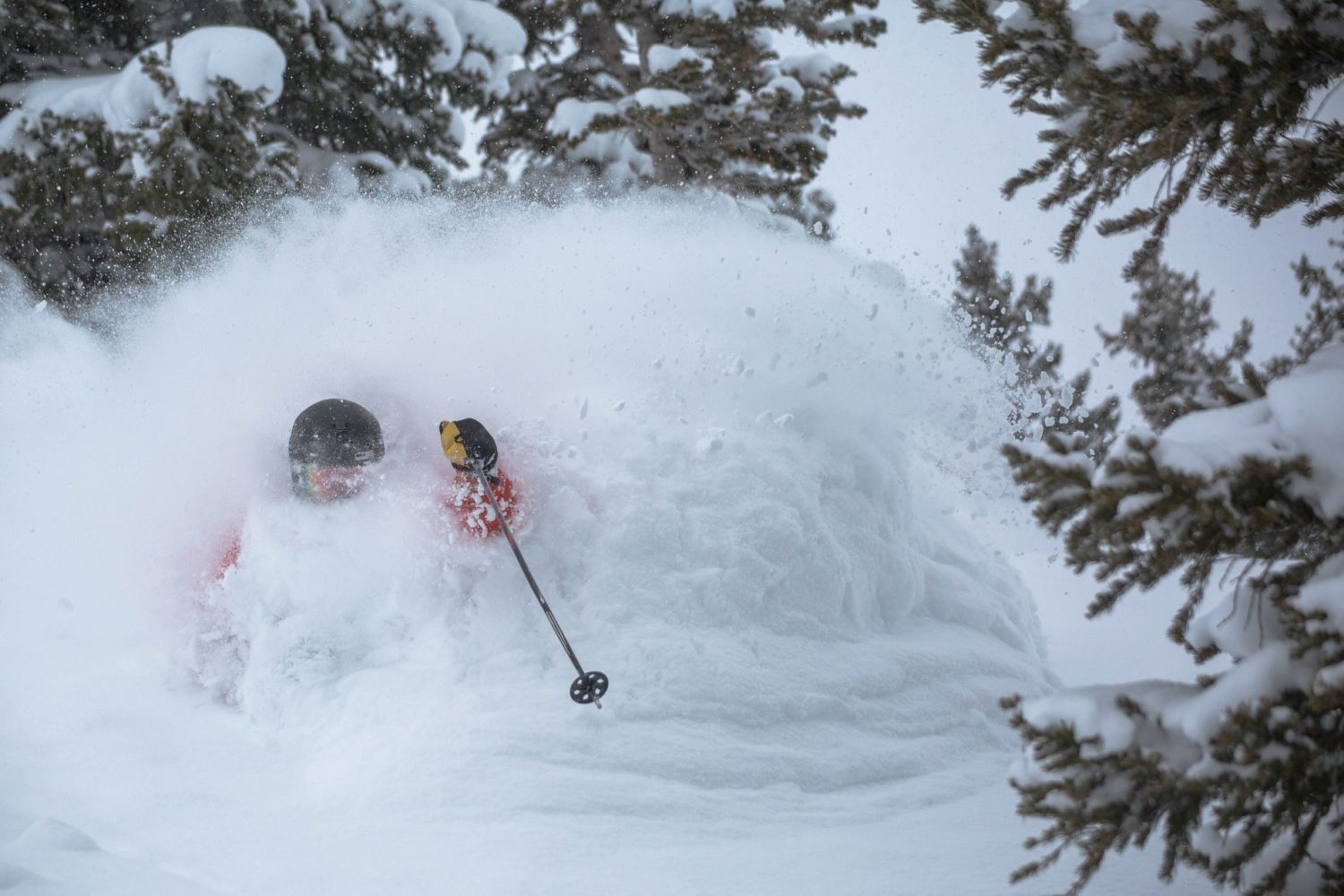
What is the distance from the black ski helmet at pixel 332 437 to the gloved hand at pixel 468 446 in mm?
792

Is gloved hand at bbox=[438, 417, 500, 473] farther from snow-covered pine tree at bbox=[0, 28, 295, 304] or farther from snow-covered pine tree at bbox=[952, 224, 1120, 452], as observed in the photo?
snow-covered pine tree at bbox=[952, 224, 1120, 452]

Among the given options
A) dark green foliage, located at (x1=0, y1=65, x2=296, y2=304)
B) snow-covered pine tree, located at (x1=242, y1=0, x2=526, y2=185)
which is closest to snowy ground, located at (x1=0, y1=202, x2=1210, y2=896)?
dark green foliage, located at (x1=0, y1=65, x2=296, y2=304)

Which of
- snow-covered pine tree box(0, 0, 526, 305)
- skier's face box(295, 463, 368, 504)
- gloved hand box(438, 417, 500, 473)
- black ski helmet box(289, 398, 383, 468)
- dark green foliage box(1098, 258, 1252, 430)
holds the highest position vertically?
snow-covered pine tree box(0, 0, 526, 305)

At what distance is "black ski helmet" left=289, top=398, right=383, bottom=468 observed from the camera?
5.58 metres

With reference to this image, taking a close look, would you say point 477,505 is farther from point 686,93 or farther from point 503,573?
point 686,93

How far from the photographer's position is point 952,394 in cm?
756

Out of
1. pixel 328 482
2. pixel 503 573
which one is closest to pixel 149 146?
pixel 328 482

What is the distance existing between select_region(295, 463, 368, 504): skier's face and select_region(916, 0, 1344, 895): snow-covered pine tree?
4.65 meters

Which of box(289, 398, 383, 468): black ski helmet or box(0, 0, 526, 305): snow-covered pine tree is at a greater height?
box(0, 0, 526, 305): snow-covered pine tree

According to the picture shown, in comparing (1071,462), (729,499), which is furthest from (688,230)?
(1071,462)

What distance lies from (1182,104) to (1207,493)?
3.54 feet

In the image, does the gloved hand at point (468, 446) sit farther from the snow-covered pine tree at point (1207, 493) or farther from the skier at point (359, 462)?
the snow-covered pine tree at point (1207, 493)

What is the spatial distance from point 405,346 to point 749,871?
5.24m

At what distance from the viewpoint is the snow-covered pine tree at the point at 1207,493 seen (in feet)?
6.02
